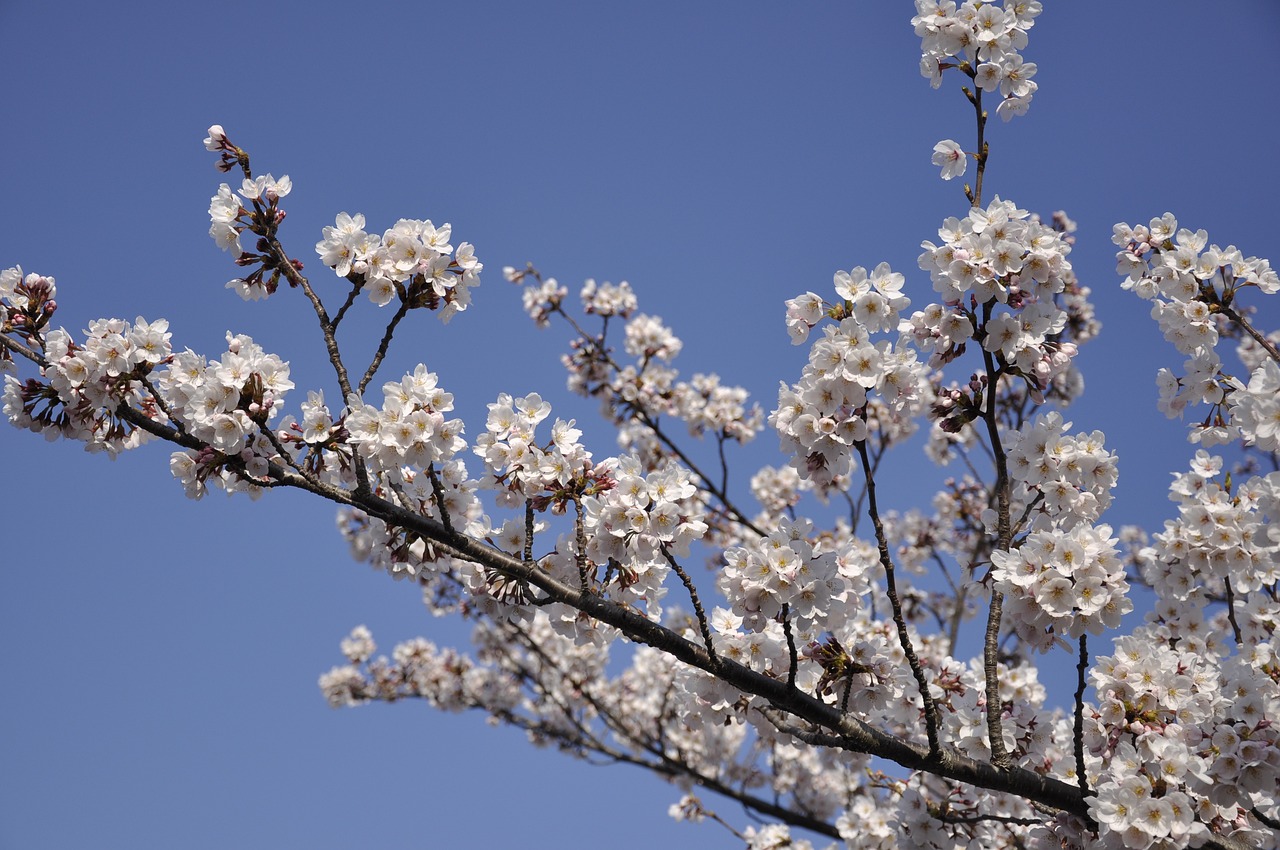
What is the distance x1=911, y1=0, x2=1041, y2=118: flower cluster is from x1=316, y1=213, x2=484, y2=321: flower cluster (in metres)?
2.78

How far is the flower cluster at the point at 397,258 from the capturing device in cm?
399

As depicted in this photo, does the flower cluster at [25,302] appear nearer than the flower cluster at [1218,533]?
Yes

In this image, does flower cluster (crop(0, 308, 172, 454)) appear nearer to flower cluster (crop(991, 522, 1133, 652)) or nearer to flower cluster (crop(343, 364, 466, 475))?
flower cluster (crop(343, 364, 466, 475))

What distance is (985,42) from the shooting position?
4262 millimetres

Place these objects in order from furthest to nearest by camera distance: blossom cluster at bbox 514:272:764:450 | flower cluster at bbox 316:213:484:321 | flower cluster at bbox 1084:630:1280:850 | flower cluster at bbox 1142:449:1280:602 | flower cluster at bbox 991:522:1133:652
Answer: blossom cluster at bbox 514:272:764:450, flower cluster at bbox 1142:449:1280:602, flower cluster at bbox 316:213:484:321, flower cluster at bbox 1084:630:1280:850, flower cluster at bbox 991:522:1133:652

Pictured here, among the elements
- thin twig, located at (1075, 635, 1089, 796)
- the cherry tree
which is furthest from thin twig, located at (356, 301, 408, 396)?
thin twig, located at (1075, 635, 1089, 796)

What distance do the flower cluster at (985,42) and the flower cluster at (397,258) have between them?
2.78m

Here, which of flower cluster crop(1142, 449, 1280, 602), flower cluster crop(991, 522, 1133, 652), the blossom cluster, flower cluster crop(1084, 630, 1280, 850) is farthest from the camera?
the blossom cluster

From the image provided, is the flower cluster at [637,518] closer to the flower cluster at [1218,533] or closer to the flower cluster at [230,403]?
the flower cluster at [230,403]

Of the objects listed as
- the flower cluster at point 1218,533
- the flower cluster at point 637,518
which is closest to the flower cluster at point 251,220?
the flower cluster at point 637,518

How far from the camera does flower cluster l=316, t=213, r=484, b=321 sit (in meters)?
3.99

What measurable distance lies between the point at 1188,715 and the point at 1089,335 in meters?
7.08

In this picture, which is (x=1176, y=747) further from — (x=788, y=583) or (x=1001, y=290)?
(x=1001, y=290)

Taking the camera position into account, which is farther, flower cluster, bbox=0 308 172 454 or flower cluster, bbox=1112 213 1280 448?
flower cluster, bbox=1112 213 1280 448
